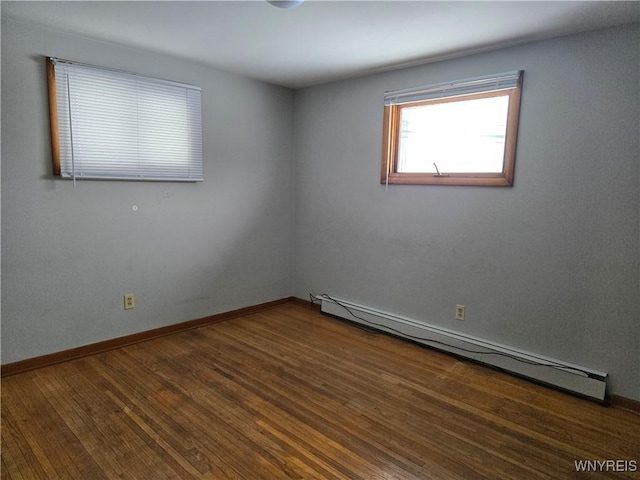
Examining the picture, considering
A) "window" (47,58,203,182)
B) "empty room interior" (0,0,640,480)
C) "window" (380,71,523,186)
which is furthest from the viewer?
"window" (380,71,523,186)

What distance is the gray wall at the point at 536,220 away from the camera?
217cm

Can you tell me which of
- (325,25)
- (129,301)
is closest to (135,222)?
(129,301)

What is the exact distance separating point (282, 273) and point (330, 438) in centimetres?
234

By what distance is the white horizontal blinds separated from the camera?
8.19 feet

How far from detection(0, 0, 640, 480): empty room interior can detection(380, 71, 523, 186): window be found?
2 cm

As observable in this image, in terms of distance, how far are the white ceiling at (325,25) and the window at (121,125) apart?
285mm

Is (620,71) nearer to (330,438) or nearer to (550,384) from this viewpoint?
(550,384)

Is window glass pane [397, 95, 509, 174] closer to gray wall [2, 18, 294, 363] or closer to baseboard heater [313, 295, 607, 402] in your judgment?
baseboard heater [313, 295, 607, 402]

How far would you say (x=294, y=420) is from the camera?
1.98 m

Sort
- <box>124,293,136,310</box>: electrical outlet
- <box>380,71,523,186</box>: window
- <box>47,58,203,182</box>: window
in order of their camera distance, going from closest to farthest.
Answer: <box>47,58,203,182</box>: window, <box>380,71,523,186</box>: window, <box>124,293,136,310</box>: electrical outlet

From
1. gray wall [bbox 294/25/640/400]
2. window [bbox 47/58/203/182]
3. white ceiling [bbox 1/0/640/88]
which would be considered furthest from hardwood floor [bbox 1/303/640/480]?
white ceiling [bbox 1/0/640/88]

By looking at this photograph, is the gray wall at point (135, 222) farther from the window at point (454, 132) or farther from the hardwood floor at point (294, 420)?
the window at point (454, 132)

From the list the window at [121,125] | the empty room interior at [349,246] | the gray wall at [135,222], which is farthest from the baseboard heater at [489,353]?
the window at [121,125]

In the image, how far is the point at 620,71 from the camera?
2121mm
